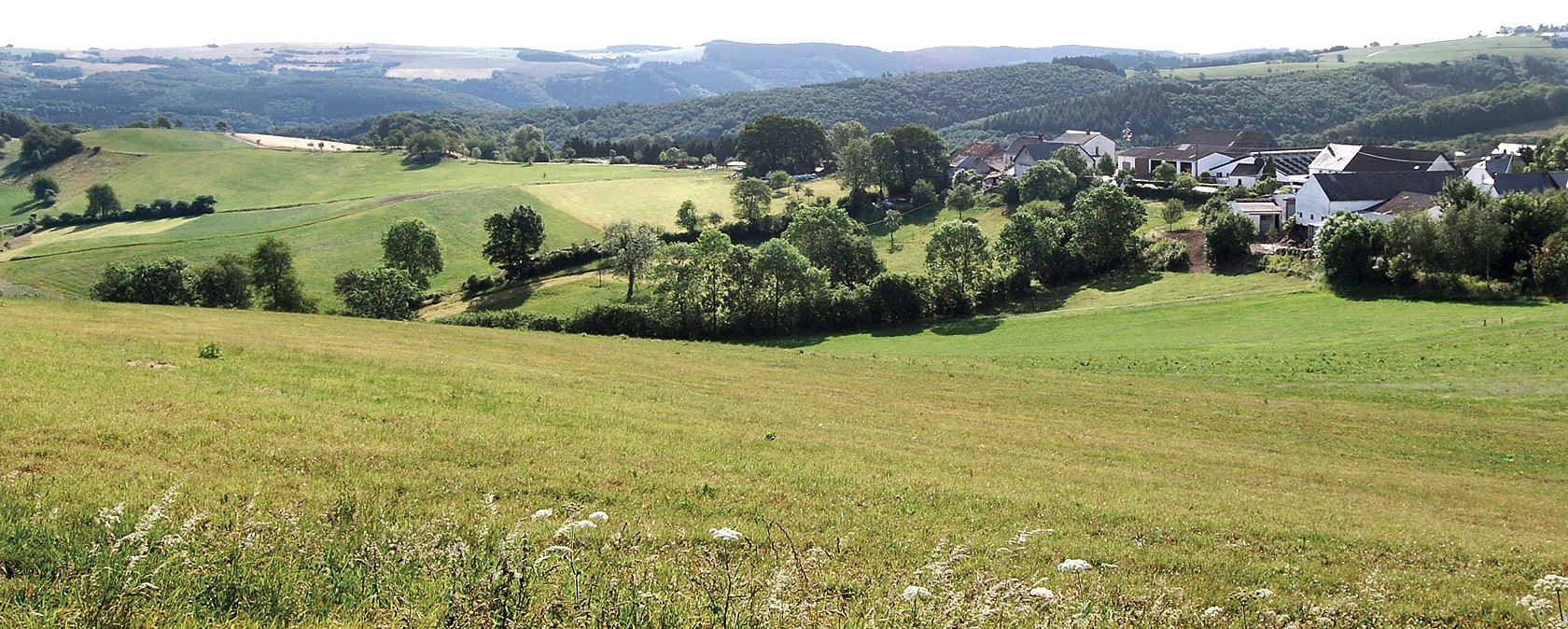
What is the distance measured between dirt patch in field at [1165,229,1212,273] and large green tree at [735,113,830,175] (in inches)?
3076

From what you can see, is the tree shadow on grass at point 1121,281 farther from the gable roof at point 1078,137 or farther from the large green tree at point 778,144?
the gable roof at point 1078,137

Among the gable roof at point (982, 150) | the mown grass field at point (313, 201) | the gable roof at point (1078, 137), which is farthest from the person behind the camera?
the gable roof at point (1078, 137)

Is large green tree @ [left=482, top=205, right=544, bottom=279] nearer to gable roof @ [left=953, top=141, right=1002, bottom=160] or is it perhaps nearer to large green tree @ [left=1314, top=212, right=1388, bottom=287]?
large green tree @ [left=1314, top=212, right=1388, bottom=287]

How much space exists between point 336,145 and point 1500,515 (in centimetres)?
20126

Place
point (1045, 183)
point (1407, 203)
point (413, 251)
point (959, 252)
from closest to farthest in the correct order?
point (959, 252), point (1407, 203), point (413, 251), point (1045, 183)

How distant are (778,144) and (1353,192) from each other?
89368 mm

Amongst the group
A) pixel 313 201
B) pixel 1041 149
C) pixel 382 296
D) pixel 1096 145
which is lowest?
pixel 382 296

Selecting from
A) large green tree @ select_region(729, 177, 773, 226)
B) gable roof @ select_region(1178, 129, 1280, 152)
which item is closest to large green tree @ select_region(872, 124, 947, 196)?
large green tree @ select_region(729, 177, 773, 226)

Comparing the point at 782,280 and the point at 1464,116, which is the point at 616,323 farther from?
the point at 1464,116

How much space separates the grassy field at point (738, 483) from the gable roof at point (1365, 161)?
7773 cm

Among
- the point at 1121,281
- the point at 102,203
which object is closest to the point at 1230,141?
the point at 1121,281

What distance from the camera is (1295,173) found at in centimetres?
10625

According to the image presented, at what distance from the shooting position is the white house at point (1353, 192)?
240 feet

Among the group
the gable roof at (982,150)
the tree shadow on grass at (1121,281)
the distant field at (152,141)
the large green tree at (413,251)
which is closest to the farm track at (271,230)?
the large green tree at (413,251)
